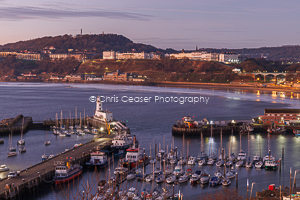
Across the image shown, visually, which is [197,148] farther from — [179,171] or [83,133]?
[83,133]

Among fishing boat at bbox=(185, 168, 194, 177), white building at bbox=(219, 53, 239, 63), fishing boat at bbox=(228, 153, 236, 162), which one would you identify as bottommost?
fishing boat at bbox=(185, 168, 194, 177)

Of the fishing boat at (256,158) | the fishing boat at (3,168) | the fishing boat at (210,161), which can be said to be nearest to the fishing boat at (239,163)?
the fishing boat at (256,158)

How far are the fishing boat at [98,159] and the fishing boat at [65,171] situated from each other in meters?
1.31

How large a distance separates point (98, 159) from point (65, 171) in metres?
2.71

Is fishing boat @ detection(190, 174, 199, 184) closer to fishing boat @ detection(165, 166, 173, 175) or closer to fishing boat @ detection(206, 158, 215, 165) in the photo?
fishing boat @ detection(165, 166, 173, 175)

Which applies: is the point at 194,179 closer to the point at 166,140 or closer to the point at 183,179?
the point at 183,179

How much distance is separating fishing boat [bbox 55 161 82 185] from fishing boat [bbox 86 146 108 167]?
51.6 inches

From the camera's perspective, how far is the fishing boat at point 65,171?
1611cm

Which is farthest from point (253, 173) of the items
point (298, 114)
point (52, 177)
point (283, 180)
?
point (298, 114)

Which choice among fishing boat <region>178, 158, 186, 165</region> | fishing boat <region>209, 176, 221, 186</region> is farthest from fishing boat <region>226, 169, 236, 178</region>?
fishing boat <region>178, 158, 186, 165</region>

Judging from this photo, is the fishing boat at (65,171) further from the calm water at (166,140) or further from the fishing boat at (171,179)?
the fishing boat at (171,179)

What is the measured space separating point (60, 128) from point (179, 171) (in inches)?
540

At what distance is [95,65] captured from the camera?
127 metres

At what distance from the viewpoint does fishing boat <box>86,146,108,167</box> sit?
1855 centimetres
